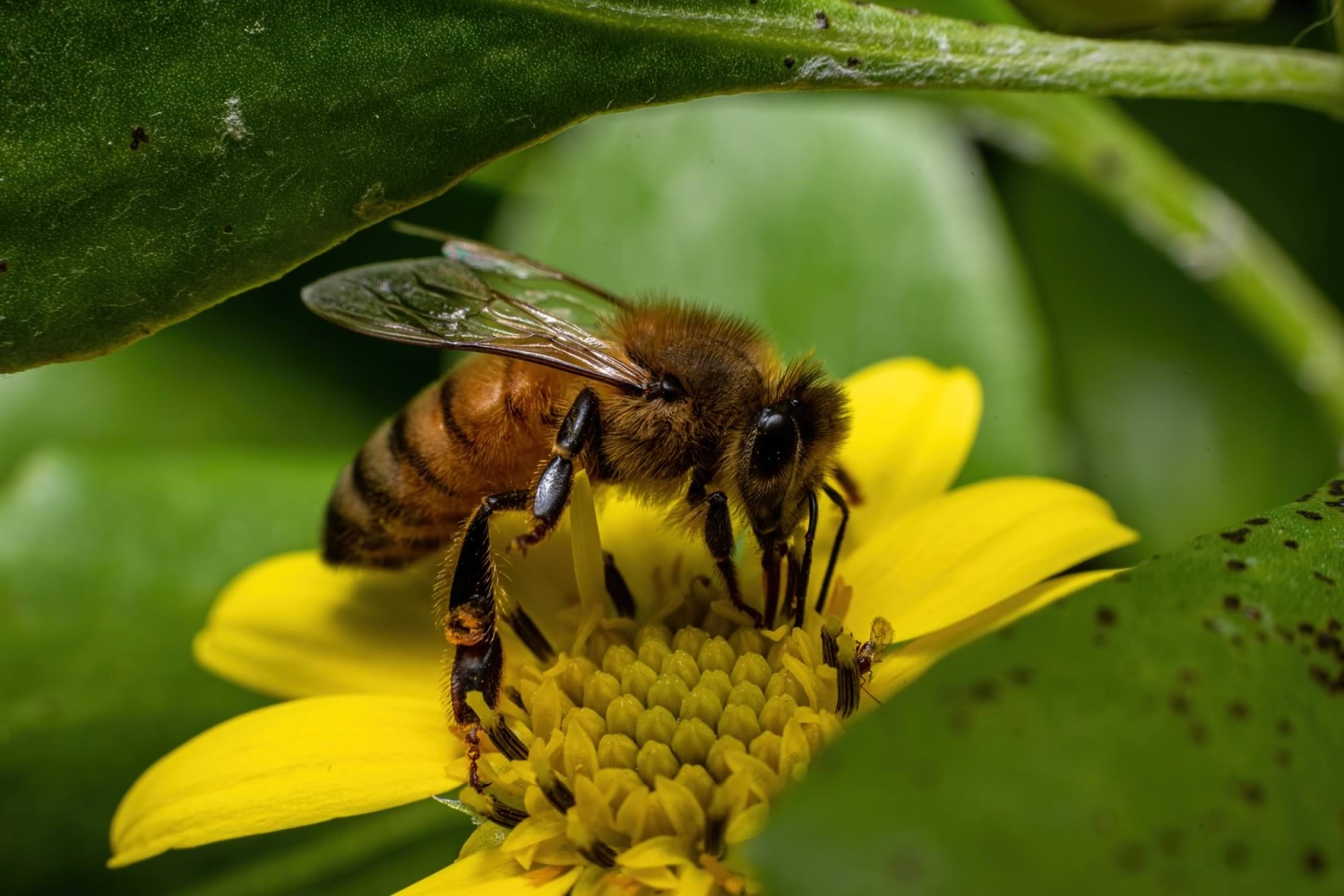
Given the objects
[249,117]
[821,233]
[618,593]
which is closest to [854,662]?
[618,593]

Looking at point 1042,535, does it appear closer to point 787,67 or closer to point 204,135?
point 787,67

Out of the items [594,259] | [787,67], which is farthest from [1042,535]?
[594,259]

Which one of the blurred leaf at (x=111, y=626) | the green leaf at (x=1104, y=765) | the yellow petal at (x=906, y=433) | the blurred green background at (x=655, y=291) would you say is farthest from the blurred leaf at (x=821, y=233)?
the green leaf at (x=1104, y=765)

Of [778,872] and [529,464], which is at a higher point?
[778,872]

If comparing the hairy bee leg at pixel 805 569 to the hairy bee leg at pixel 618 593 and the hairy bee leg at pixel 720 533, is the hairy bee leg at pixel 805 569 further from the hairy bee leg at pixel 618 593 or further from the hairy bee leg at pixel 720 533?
the hairy bee leg at pixel 618 593

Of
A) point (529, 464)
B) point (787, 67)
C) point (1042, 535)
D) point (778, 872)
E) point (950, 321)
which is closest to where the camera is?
point (778, 872)

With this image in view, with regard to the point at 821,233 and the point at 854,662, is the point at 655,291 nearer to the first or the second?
the point at 821,233

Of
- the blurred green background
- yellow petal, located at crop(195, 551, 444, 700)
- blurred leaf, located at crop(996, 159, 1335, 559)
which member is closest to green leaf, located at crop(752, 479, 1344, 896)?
yellow petal, located at crop(195, 551, 444, 700)

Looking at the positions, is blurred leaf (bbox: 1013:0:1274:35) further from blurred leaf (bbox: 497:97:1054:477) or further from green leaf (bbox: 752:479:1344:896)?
blurred leaf (bbox: 497:97:1054:477)
